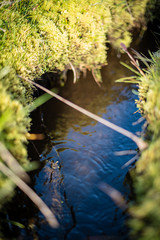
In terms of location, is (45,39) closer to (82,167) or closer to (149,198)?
(82,167)

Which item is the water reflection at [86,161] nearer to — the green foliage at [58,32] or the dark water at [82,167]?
the dark water at [82,167]

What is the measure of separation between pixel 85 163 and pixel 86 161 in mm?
42

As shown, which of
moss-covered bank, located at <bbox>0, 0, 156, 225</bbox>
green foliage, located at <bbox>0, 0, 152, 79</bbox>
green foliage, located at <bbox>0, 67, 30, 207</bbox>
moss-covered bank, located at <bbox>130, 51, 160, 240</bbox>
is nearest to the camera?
moss-covered bank, located at <bbox>130, 51, 160, 240</bbox>

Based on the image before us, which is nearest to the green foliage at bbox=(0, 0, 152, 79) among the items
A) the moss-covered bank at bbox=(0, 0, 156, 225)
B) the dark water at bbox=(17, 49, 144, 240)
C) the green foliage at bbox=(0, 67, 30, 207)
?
the moss-covered bank at bbox=(0, 0, 156, 225)

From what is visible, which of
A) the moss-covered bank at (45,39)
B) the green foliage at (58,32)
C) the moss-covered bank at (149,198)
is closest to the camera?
the moss-covered bank at (149,198)

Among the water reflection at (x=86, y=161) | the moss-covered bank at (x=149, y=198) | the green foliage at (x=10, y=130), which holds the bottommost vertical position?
the water reflection at (x=86, y=161)

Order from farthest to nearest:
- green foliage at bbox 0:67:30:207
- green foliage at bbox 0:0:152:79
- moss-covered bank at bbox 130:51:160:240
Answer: green foliage at bbox 0:0:152:79, green foliage at bbox 0:67:30:207, moss-covered bank at bbox 130:51:160:240

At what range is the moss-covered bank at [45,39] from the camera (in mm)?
1969

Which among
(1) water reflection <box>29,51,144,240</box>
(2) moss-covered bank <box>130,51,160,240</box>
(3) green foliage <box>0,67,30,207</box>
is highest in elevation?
(3) green foliage <box>0,67,30,207</box>

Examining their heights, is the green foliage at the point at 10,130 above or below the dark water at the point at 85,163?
above

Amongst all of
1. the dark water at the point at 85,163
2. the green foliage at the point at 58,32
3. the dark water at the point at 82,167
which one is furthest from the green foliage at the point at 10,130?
the green foliage at the point at 58,32

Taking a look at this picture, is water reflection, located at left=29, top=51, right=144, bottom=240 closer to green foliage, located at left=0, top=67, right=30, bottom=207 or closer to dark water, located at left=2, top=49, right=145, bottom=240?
dark water, located at left=2, top=49, right=145, bottom=240

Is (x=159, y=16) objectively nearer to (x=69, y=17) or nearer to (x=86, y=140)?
(x=69, y=17)

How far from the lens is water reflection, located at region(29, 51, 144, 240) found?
2029mm
